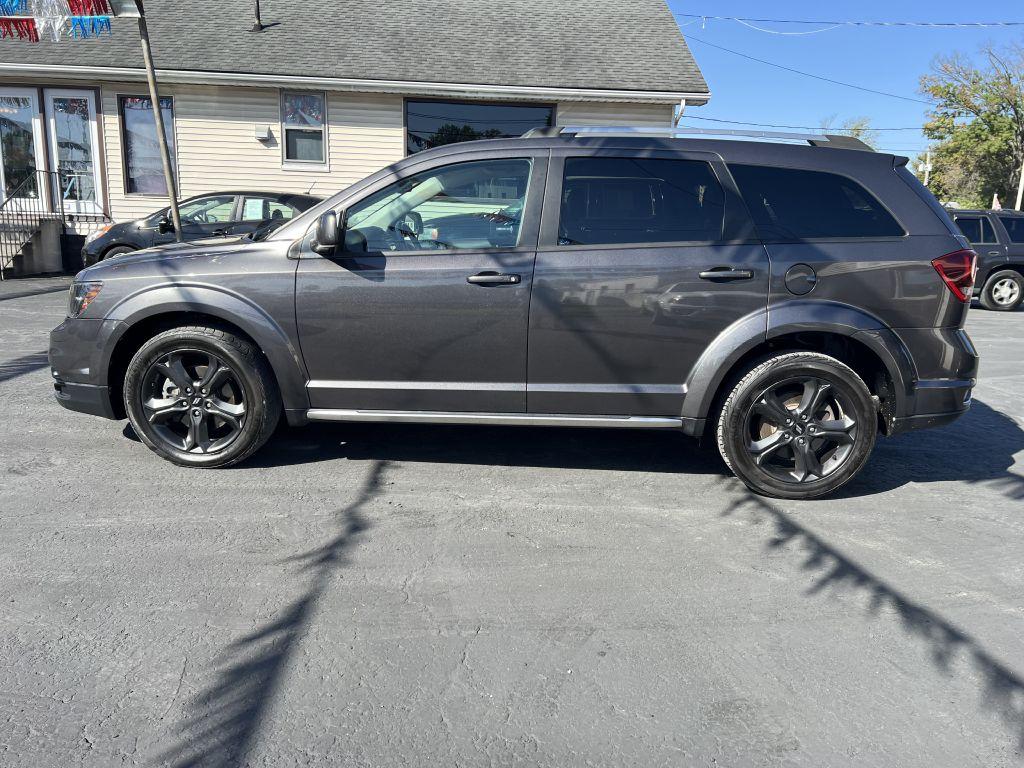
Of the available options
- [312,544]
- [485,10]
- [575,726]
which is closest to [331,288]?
[312,544]

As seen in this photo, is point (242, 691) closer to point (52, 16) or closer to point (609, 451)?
point (609, 451)

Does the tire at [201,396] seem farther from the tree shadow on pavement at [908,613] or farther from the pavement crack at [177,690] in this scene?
the tree shadow on pavement at [908,613]

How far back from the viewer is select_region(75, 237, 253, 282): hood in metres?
4.55

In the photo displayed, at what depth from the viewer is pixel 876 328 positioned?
428 cm

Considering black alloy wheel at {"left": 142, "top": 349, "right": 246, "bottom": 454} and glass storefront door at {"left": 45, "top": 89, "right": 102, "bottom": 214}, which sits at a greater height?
glass storefront door at {"left": 45, "top": 89, "right": 102, "bottom": 214}

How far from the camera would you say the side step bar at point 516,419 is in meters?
4.46

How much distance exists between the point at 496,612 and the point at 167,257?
2.97m

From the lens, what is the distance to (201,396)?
4.62 meters

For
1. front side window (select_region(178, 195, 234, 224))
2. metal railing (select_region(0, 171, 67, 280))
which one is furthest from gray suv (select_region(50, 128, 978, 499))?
metal railing (select_region(0, 171, 67, 280))

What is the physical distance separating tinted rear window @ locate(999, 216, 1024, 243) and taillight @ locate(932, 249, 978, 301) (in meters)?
11.8

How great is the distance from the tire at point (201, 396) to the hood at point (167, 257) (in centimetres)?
42

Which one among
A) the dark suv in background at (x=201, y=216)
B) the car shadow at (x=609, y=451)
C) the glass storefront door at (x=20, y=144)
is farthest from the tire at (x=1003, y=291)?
the glass storefront door at (x=20, y=144)

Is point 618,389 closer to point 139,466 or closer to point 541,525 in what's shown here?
point 541,525

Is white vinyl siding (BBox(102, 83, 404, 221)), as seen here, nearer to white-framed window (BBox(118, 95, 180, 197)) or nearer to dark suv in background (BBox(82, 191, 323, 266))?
white-framed window (BBox(118, 95, 180, 197))
